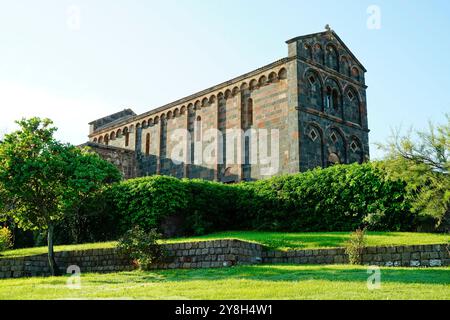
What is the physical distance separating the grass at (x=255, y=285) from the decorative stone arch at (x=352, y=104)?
2012 cm

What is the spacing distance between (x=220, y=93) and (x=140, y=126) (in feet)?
30.3

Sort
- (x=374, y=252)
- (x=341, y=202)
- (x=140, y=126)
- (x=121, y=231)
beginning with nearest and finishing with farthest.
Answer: (x=374, y=252), (x=341, y=202), (x=121, y=231), (x=140, y=126)

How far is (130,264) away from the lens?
19047mm

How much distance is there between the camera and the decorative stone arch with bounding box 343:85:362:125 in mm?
34500

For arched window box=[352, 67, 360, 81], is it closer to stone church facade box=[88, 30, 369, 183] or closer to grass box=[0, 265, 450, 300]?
stone church facade box=[88, 30, 369, 183]

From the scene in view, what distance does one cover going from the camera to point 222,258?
57.1 feet

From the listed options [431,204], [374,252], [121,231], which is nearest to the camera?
[374,252]

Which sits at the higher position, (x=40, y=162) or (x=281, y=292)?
(x=40, y=162)

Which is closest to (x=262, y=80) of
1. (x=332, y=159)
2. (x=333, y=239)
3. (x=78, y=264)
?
(x=332, y=159)

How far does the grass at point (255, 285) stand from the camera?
1094 cm

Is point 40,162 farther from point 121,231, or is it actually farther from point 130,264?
point 121,231

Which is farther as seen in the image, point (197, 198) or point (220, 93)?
point (220, 93)
